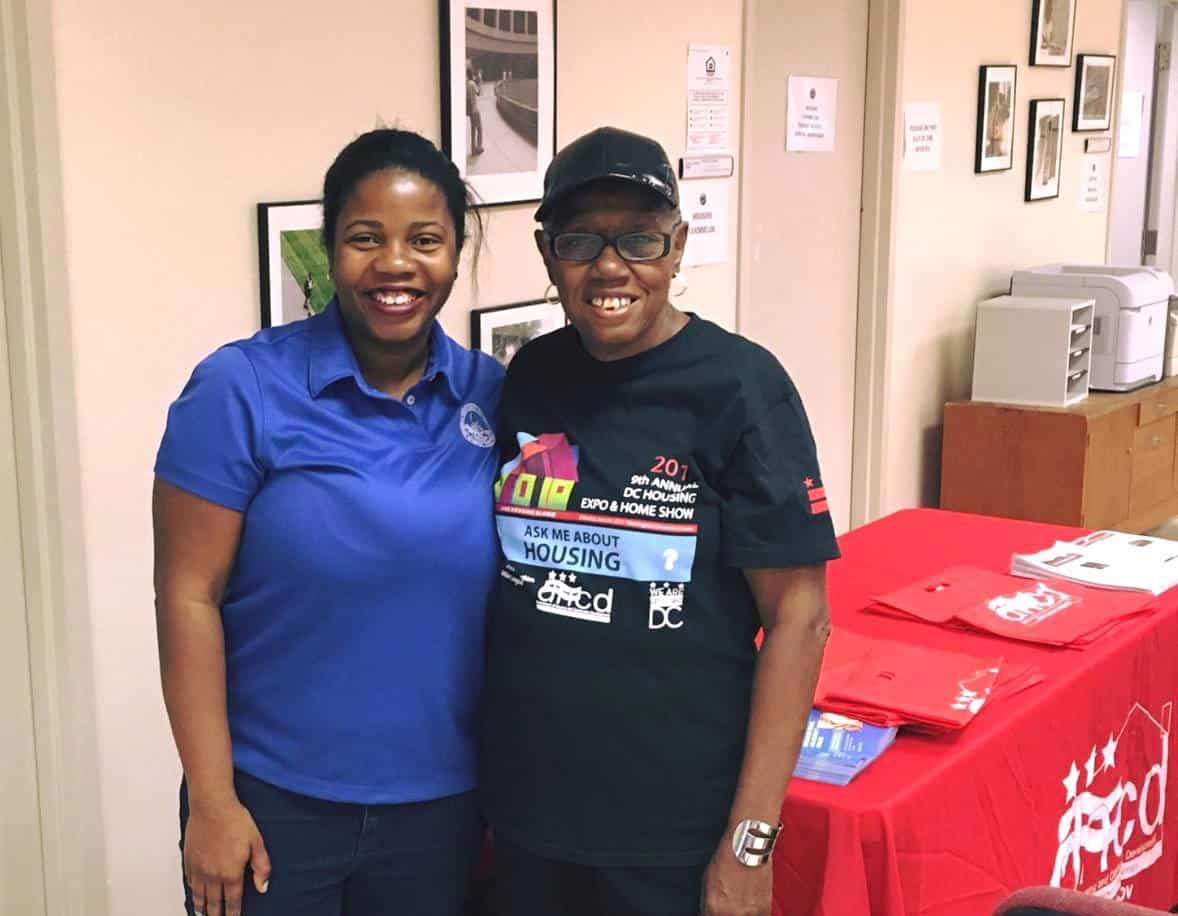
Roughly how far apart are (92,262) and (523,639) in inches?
46.2

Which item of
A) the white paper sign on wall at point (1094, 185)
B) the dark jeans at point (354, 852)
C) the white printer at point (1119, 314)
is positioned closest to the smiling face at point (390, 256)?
the dark jeans at point (354, 852)

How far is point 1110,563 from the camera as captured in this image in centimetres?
269

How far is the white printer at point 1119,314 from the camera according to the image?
16.4 feet

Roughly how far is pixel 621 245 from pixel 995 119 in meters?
4.07

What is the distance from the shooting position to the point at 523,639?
1.58 metres

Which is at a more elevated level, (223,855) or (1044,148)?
(1044,148)

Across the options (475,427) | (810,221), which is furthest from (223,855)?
(810,221)

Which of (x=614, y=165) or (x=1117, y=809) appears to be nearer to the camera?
(x=614, y=165)

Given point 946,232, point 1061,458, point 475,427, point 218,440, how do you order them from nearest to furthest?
point 218,440 < point 475,427 < point 1061,458 < point 946,232

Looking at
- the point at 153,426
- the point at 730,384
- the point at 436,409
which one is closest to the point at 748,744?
the point at 730,384

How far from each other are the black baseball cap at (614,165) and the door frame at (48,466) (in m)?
1.05

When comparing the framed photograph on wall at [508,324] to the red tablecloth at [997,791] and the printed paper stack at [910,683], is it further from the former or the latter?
the printed paper stack at [910,683]

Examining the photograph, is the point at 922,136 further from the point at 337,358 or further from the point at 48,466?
the point at 337,358

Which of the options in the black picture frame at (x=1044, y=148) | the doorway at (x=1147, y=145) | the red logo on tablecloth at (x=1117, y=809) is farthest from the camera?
the doorway at (x=1147, y=145)
